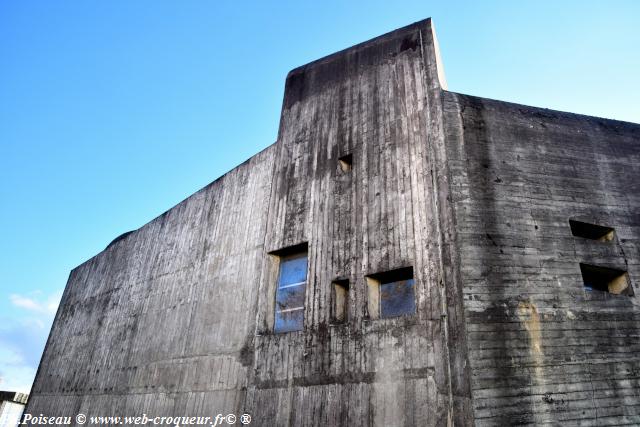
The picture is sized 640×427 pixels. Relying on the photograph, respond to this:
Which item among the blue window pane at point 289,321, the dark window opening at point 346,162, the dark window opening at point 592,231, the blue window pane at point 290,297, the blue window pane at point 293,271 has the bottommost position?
the blue window pane at point 289,321

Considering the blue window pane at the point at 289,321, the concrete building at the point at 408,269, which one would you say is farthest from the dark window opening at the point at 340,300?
the blue window pane at the point at 289,321

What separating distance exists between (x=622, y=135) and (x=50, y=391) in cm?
2200

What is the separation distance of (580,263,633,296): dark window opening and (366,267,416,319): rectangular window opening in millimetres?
3463

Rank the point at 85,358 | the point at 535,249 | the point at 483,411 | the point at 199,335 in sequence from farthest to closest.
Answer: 1. the point at 85,358
2. the point at 199,335
3. the point at 535,249
4. the point at 483,411

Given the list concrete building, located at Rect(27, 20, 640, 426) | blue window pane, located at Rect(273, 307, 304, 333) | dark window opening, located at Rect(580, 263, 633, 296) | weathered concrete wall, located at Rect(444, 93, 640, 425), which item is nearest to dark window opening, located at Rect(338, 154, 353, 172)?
concrete building, located at Rect(27, 20, 640, 426)

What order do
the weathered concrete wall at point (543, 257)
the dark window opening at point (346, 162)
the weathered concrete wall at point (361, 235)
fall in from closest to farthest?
the weathered concrete wall at point (543, 257), the weathered concrete wall at point (361, 235), the dark window opening at point (346, 162)

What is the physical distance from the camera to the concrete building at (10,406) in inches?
963

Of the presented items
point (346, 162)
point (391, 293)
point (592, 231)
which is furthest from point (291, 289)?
point (592, 231)

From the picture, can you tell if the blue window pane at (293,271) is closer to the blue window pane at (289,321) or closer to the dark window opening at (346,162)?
the blue window pane at (289,321)

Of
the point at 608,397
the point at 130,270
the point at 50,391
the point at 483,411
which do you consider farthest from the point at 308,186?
the point at 50,391

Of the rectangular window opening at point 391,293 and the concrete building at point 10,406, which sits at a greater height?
the rectangular window opening at point 391,293

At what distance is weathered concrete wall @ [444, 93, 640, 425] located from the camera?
7605mm

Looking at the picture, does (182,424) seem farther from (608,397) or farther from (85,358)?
(608,397)

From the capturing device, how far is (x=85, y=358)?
17422mm
